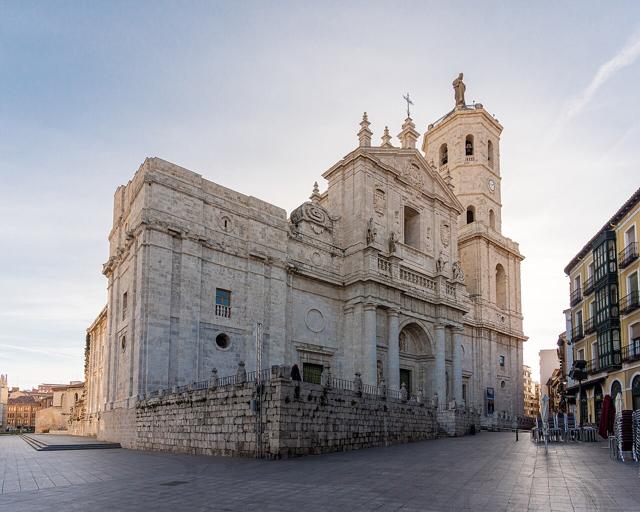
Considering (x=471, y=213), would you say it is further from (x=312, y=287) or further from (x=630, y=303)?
(x=312, y=287)

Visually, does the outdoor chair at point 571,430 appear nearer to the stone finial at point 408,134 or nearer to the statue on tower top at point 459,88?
the stone finial at point 408,134

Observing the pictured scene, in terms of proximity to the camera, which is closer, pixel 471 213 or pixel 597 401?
pixel 597 401

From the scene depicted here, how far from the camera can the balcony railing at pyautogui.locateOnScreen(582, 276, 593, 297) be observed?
33.2m

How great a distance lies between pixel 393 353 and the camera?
32.3 metres

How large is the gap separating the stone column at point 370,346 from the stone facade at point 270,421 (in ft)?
16.4

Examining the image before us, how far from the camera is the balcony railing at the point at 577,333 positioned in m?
35.0

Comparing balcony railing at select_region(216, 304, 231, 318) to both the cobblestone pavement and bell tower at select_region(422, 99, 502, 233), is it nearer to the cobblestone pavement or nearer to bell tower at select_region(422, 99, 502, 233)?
the cobblestone pavement

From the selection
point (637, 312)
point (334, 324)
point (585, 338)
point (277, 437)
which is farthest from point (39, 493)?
point (585, 338)

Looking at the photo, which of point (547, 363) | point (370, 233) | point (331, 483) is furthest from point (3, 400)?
point (331, 483)

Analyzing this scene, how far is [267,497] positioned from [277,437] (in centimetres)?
777

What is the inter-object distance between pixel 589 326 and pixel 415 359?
10.2 meters

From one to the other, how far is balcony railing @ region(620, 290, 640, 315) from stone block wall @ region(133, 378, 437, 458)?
40.0 feet

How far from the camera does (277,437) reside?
17.8m

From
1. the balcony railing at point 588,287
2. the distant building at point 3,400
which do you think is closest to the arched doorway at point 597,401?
the balcony railing at point 588,287
